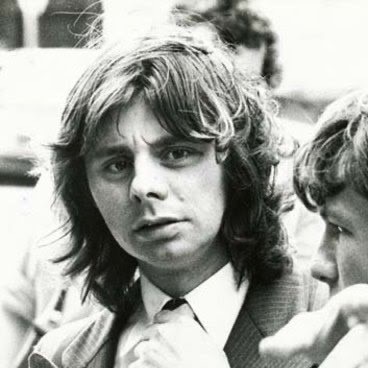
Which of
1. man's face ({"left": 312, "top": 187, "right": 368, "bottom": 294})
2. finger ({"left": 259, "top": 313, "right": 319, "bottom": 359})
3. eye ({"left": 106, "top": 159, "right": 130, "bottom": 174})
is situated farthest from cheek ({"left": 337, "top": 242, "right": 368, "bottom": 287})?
eye ({"left": 106, "top": 159, "right": 130, "bottom": 174})

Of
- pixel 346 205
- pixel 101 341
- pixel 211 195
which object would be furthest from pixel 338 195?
pixel 101 341

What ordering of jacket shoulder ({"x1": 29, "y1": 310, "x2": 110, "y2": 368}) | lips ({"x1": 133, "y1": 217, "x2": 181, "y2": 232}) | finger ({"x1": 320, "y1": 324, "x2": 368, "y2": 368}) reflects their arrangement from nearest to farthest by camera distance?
finger ({"x1": 320, "y1": 324, "x2": 368, "y2": 368}), lips ({"x1": 133, "y1": 217, "x2": 181, "y2": 232}), jacket shoulder ({"x1": 29, "y1": 310, "x2": 110, "y2": 368})

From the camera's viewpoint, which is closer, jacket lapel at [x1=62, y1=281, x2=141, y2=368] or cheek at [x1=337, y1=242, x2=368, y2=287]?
cheek at [x1=337, y1=242, x2=368, y2=287]

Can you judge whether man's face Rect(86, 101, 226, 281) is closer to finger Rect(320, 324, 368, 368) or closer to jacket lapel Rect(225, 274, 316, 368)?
jacket lapel Rect(225, 274, 316, 368)

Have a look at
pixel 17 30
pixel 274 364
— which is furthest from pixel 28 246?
pixel 274 364

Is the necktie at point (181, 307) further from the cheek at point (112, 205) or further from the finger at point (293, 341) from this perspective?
the finger at point (293, 341)

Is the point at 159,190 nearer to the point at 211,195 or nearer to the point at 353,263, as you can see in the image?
the point at 211,195

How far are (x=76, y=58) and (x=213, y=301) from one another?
0.31 m

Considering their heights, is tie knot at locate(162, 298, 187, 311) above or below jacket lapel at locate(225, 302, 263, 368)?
above

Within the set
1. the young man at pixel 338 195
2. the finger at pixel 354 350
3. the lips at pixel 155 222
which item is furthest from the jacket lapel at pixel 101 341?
the finger at pixel 354 350

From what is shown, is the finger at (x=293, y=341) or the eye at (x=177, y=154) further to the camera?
the eye at (x=177, y=154)

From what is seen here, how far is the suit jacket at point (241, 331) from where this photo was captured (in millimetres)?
720

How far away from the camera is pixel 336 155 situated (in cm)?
64

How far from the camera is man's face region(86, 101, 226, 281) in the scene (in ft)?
2.34
